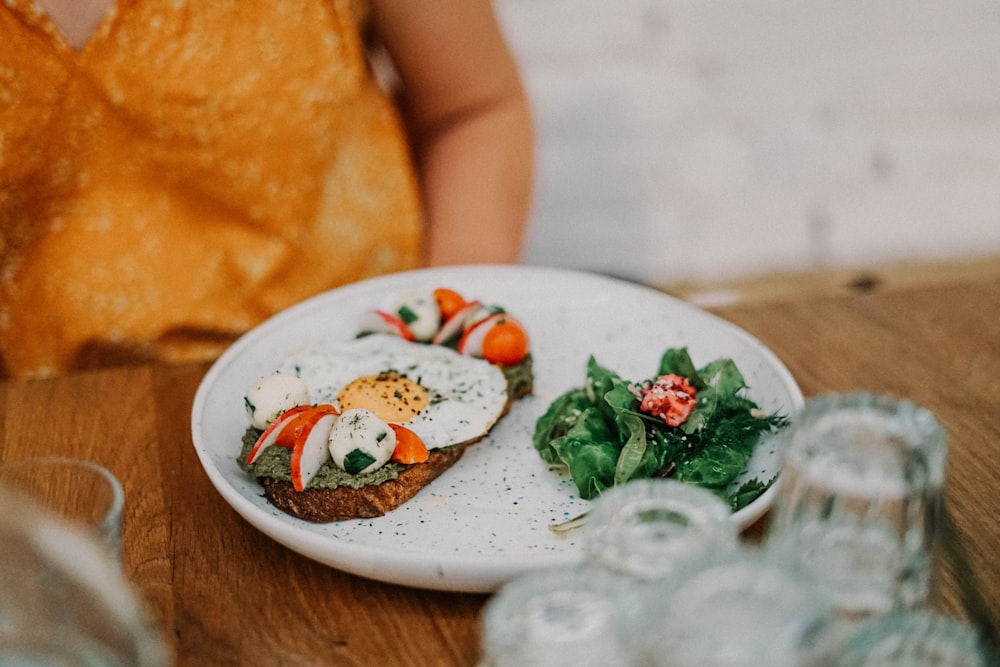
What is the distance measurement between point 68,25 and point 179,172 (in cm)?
26

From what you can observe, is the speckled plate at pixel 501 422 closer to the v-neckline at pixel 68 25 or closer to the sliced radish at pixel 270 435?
the sliced radish at pixel 270 435

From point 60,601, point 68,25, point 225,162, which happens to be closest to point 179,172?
point 225,162

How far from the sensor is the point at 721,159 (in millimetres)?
2299

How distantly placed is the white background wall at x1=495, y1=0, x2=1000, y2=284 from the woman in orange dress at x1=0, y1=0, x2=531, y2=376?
1.84 feet

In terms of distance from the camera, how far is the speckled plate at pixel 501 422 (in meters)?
0.74

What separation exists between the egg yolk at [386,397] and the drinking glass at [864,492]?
51cm

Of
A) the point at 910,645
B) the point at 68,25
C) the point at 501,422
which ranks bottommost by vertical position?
the point at 501,422

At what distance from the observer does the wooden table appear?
2.36ft

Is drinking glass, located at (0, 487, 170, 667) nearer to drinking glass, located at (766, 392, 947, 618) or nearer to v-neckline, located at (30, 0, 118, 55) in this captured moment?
drinking glass, located at (766, 392, 947, 618)

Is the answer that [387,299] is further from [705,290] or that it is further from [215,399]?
[705,290]

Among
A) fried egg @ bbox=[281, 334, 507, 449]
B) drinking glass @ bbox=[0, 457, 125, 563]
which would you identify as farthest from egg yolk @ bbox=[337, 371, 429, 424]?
drinking glass @ bbox=[0, 457, 125, 563]

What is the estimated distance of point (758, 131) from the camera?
2.29 m

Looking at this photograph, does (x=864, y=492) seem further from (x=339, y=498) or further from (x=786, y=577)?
(x=339, y=498)

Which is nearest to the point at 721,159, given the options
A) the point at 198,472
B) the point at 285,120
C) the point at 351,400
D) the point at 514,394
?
the point at 285,120
